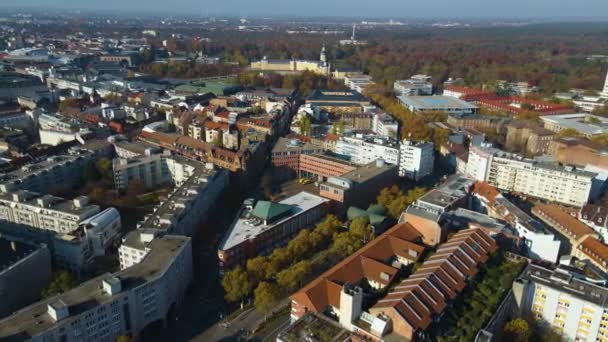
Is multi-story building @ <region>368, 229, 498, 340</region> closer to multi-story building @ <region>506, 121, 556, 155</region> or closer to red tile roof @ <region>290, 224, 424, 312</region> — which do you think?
red tile roof @ <region>290, 224, 424, 312</region>

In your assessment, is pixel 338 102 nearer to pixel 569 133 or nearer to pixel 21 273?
pixel 569 133

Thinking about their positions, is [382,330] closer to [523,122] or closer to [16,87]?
[523,122]

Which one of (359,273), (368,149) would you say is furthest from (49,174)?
(368,149)

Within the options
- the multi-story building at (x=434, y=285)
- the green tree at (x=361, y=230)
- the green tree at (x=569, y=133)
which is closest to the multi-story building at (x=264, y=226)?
the green tree at (x=361, y=230)

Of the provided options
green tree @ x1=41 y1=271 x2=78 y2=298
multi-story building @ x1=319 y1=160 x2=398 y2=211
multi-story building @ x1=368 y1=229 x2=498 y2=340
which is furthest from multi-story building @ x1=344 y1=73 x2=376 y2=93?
green tree @ x1=41 y1=271 x2=78 y2=298

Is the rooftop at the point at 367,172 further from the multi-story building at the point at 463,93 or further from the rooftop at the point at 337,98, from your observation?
the multi-story building at the point at 463,93

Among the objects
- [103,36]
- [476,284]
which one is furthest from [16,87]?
[103,36]
